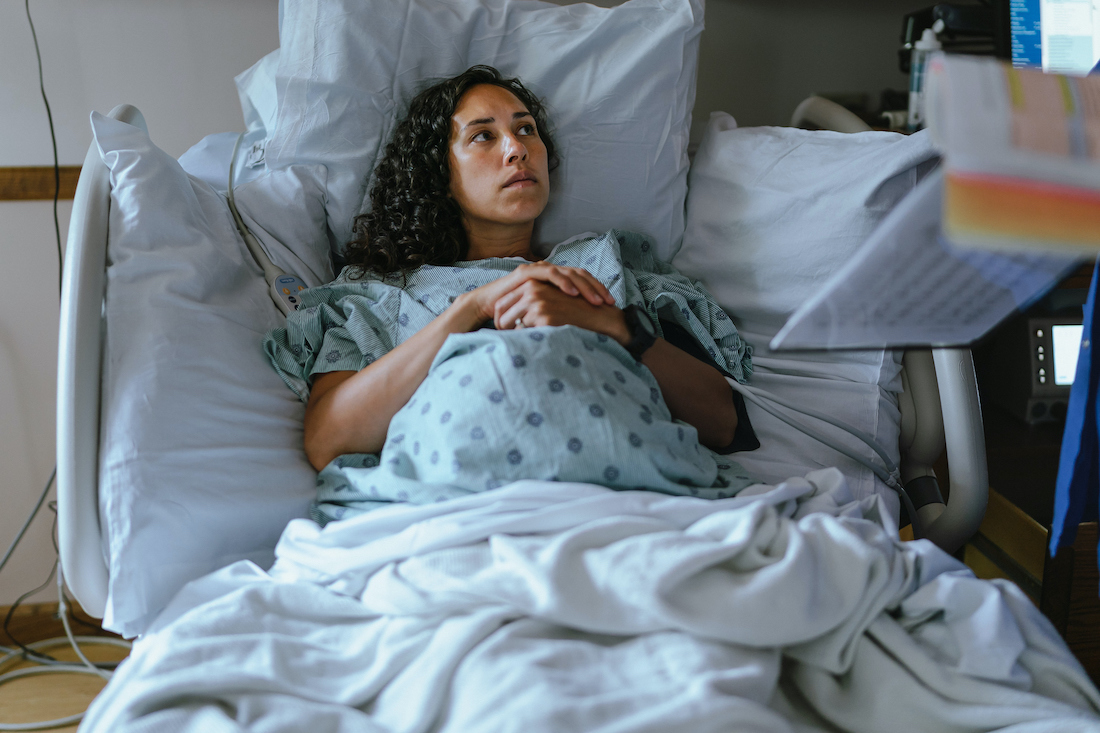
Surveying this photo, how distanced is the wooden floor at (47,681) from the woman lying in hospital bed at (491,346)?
2.85ft

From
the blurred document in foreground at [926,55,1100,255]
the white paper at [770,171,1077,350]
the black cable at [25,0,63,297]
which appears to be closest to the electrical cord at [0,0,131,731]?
the black cable at [25,0,63,297]

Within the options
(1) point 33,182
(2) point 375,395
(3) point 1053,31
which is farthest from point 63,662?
(3) point 1053,31

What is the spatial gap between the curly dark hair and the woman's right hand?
0.91ft

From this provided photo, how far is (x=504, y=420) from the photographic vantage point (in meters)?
0.86

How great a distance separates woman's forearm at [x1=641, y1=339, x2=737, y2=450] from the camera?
104 cm

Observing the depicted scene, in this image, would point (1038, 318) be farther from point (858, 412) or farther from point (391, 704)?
point (391, 704)

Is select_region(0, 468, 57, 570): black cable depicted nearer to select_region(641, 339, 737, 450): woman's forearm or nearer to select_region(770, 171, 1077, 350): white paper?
select_region(641, 339, 737, 450): woman's forearm

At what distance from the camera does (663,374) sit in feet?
3.40

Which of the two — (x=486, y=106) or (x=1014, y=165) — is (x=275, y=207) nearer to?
(x=486, y=106)

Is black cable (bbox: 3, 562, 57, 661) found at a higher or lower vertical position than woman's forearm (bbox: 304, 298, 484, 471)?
lower

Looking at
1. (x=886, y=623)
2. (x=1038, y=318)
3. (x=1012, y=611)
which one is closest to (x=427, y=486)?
(x=886, y=623)

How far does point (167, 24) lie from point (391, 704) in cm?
145

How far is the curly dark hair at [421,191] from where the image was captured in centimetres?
127

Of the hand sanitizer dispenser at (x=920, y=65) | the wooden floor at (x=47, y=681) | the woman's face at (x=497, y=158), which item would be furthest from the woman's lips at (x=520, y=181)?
the wooden floor at (x=47, y=681)
